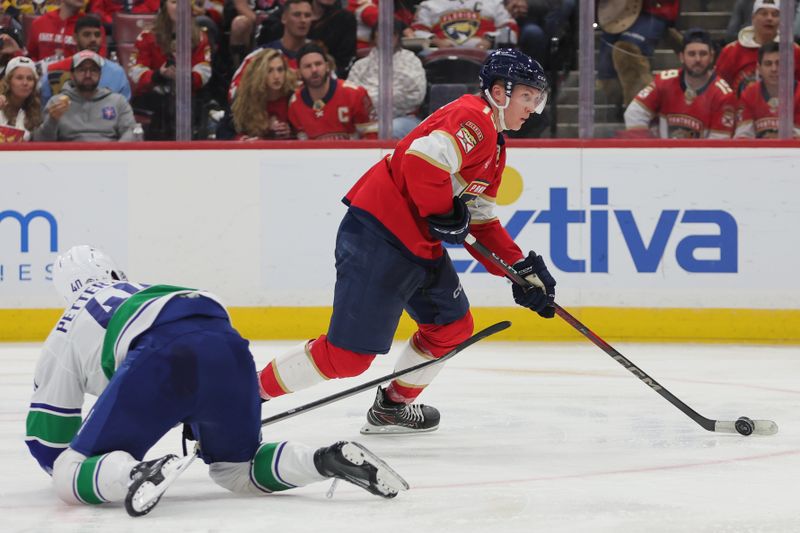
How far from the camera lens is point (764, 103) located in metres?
6.09

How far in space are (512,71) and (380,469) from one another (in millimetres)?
1308

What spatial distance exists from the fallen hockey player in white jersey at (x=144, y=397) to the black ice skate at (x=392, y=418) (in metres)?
1.08

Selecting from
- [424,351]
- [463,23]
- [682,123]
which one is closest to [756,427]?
[424,351]

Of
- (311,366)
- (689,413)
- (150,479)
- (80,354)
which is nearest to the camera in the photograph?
(150,479)

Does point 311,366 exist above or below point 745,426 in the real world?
→ above

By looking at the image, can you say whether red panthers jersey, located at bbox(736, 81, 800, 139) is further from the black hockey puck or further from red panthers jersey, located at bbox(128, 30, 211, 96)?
the black hockey puck

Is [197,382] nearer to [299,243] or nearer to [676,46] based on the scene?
[299,243]

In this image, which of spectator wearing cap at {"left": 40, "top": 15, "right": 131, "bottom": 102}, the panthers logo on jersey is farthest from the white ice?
the panthers logo on jersey

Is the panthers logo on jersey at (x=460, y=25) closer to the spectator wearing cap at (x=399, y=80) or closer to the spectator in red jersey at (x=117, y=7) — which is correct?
the spectator wearing cap at (x=399, y=80)

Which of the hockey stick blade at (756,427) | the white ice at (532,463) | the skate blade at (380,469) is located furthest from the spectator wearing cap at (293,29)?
the skate blade at (380,469)

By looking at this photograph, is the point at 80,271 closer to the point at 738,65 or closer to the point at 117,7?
the point at 117,7

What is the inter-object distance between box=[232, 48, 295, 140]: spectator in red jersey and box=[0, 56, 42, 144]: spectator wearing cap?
97 centimetres

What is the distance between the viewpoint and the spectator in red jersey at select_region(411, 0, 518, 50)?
6.17m

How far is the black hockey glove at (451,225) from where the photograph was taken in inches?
133
